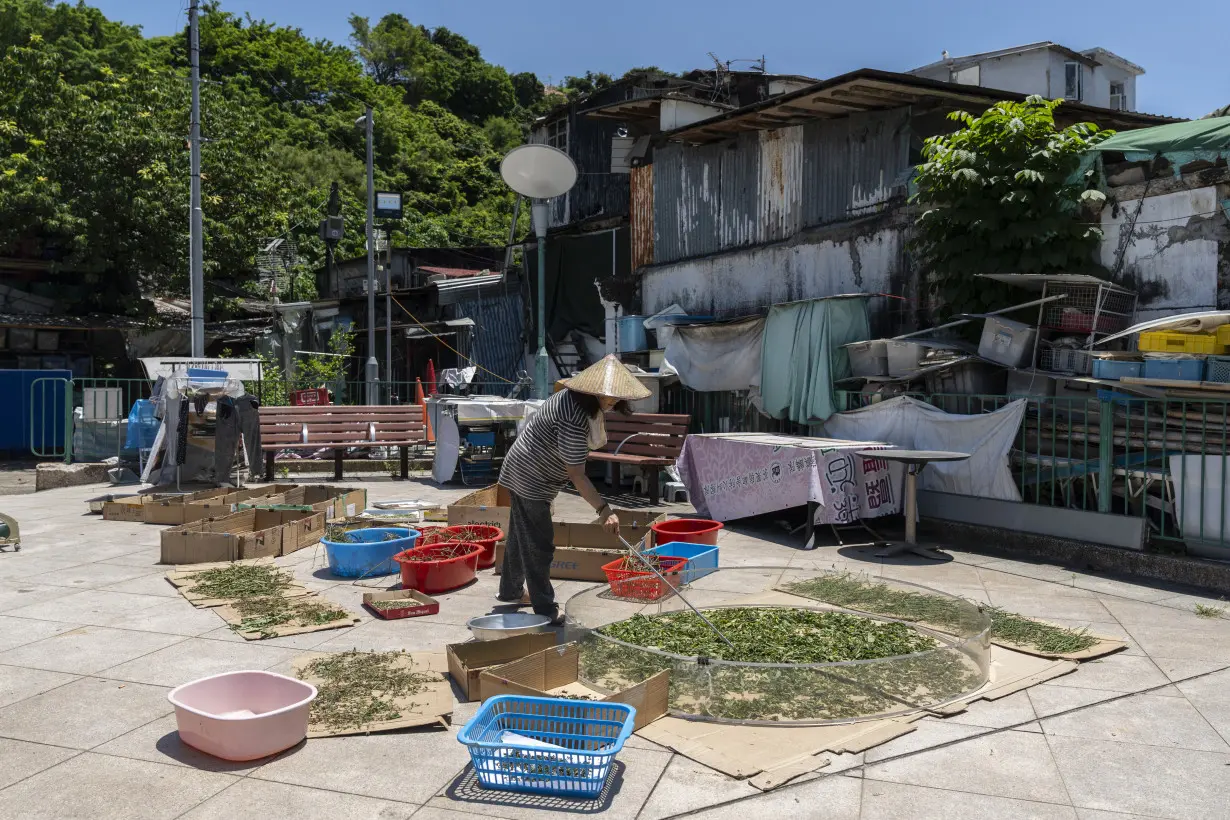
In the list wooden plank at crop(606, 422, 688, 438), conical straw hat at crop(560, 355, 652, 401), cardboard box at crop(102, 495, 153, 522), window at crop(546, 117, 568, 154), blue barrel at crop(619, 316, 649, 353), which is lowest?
cardboard box at crop(102, 495, 153, 522)

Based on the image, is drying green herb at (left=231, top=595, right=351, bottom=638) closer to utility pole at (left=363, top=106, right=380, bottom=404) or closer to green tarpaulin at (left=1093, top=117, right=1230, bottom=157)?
green tarpaulin at (left=1093, top=117, right=1230, bottom=157)

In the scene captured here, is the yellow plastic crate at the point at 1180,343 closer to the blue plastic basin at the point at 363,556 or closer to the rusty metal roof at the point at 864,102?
the rusty metal roof at the point at 864,102

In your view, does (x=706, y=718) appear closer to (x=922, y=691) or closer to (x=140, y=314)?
(x=922, y=691)

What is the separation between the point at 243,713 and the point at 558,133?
2437 cm

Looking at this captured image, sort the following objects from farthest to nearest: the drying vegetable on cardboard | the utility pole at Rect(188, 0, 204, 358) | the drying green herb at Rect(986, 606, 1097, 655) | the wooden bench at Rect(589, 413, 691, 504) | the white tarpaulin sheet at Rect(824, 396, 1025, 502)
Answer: the utility pole at Rect(188, 0, 204, 358), the wooden bench at Rect(589, 413, 691, 504), the white tarpaulin sheet at Rect(824, 396, 1025, 502), the drying vegetable on cardboard, the drying green herb at Rect(986, 606, 1097, 655)

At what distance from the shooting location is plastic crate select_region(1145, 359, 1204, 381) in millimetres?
7836

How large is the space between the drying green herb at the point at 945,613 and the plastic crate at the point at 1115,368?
3005 mm

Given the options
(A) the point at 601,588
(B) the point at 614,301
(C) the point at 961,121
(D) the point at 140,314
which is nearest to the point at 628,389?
→ (A) the point at 601,588

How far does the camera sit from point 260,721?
4090 millimetres

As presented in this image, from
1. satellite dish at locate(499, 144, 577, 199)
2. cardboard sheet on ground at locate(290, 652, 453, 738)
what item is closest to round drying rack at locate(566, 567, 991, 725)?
cardboard sheet on ground at locate(290, 652, 453, 738)

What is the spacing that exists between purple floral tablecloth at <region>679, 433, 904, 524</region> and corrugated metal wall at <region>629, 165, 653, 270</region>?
7.16 meters

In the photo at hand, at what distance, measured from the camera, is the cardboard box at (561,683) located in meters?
4.55

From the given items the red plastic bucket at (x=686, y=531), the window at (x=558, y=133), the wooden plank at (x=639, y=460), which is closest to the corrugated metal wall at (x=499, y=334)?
the window at (x=558, y=133)

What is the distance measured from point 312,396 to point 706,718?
15089 mm
